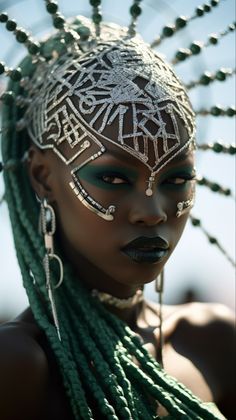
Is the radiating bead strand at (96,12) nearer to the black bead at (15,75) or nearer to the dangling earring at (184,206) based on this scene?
the black bead at (15,75)

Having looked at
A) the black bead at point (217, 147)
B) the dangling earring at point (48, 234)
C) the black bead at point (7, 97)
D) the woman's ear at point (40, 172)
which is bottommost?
the black bead at point (217, 147)

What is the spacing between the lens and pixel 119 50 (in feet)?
9.96

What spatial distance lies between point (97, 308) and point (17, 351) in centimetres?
44

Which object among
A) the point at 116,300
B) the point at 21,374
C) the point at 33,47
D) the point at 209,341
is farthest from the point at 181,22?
the point at 21,374

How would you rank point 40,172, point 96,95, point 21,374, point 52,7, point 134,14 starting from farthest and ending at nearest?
point 134,14 → point 52,7 → point 40,172 → point 96,95 → point 21,374

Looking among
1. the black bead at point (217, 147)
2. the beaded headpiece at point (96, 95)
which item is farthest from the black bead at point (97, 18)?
the black bead at point (217, 147)

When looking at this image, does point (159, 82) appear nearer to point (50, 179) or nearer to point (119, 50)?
point (119, 50)

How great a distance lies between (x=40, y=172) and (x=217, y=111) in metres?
0.74

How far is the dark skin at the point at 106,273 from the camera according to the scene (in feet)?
8.70

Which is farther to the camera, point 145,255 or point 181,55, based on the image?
point 181,55

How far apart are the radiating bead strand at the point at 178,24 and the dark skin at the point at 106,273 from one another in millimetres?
583

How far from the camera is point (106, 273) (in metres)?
2.91

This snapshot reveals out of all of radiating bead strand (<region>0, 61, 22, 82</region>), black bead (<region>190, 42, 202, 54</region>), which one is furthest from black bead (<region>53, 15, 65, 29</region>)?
black bead (<region>190, 42, 202, 54</region>)

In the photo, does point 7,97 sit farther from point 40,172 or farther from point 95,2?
point 95,2
